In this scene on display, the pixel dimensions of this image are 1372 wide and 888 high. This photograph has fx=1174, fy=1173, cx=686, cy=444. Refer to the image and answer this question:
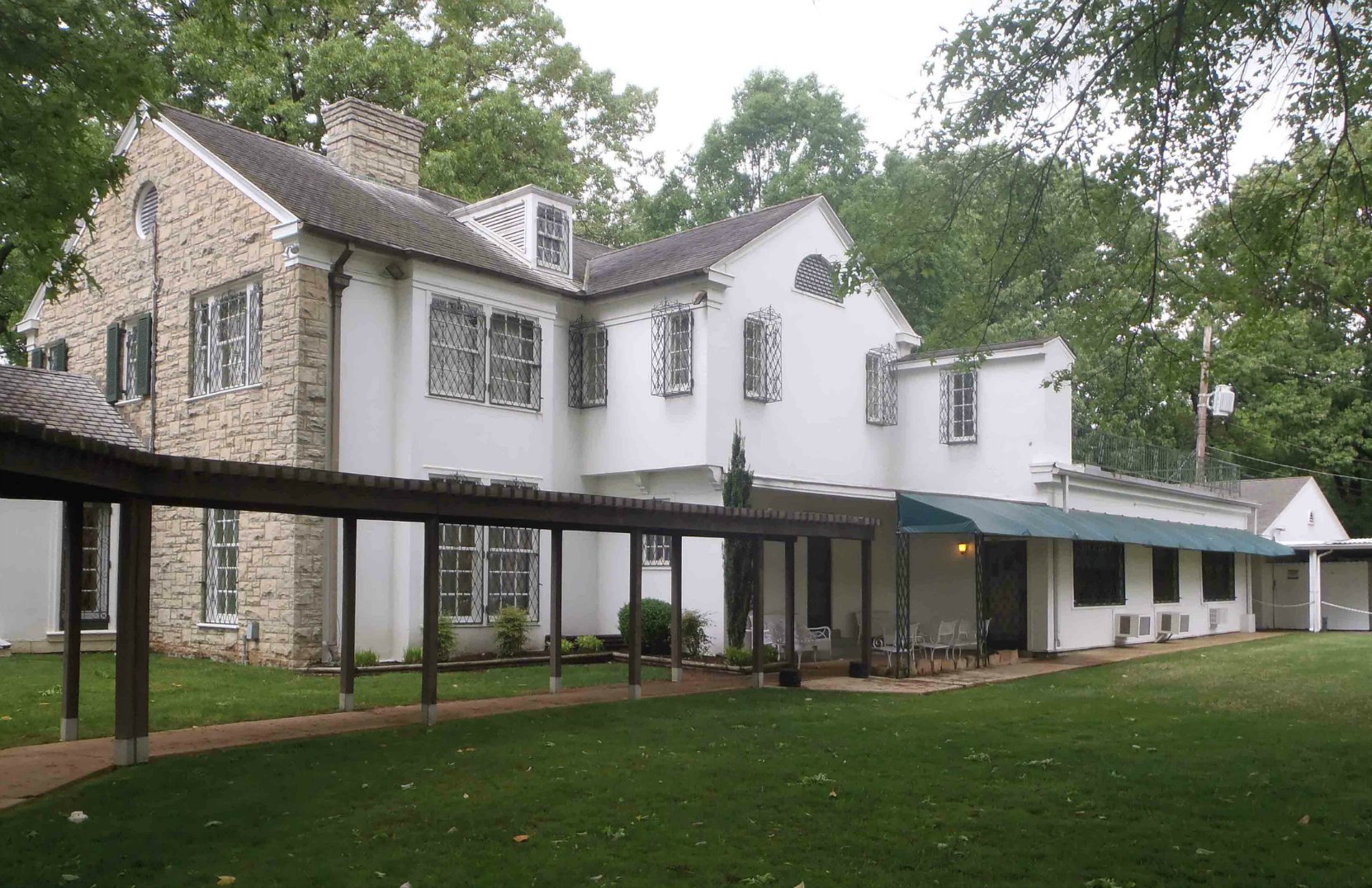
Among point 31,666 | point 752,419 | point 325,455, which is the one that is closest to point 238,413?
point 325,455

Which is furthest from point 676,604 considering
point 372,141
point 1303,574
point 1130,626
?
point 1303,574

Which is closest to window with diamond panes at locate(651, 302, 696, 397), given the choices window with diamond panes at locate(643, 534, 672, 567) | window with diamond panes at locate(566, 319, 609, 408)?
window with diamond panes at locate(566, 319, 609, 408)

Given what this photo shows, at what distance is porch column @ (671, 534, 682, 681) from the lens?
15062mm

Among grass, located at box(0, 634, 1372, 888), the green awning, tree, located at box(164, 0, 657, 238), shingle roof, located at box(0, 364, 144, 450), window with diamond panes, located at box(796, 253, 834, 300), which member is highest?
tree, located at box(164, 0, 657, 238)

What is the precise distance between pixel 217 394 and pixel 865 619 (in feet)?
33.6

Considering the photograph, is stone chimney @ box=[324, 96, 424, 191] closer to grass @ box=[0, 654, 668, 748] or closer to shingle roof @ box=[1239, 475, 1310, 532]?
grass @ box=[0, 654, 668, 748]

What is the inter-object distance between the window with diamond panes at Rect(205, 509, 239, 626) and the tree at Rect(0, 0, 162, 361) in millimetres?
6919

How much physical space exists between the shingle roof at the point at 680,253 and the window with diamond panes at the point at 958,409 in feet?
14.1

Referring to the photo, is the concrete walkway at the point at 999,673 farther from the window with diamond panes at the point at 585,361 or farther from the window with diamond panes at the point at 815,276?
the window with diamond panes at the point at 815,276

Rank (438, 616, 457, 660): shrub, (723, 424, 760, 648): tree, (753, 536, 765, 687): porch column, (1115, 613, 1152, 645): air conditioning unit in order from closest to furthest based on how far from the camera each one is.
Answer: (753, 536, 765, 687): porch column < (438, 616, 457, 660): shrub < (723, 424, 760, 648): tree < (1115, 613, 1152, 645): air conditioning unit

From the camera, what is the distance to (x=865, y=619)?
16781 mm

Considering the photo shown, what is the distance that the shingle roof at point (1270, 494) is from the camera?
31891 mm

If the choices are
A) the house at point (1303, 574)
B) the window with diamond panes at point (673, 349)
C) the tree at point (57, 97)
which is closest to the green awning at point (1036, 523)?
the window with diamond panes at point (673, 349)

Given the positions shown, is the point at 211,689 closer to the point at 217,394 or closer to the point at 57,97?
the point at 217,394
